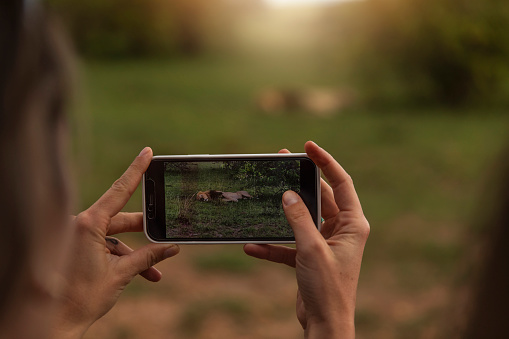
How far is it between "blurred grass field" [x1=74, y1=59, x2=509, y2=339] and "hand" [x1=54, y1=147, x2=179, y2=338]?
0.15 meters

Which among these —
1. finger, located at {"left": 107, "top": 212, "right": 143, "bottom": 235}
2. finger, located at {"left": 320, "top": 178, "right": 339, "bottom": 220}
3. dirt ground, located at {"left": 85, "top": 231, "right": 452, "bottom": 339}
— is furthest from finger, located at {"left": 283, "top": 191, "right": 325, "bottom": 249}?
dirt ground, located at {"left": 85, "top": 231, "right": 452, "bottom": 339}

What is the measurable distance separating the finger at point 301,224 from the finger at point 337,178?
0.43 feet

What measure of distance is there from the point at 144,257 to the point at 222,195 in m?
0.31

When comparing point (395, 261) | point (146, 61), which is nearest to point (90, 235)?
point (395, 261)

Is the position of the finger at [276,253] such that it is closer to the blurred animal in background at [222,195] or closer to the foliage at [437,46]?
the blurred animal in background at [222,195]

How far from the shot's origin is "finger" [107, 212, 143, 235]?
5.29ft

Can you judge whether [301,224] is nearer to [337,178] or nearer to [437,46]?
[337,178]

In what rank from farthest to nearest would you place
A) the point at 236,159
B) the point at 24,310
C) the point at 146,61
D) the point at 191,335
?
the point at 146,61 → the point at 191,335 → the point at 236,159 → the point at 24,310

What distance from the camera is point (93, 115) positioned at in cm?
977

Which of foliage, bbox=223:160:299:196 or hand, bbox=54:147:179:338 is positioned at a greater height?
foliage, bbox=223:160:299:196

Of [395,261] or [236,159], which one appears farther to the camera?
[395,261]

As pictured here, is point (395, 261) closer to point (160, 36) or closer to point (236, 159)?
point (236, 159)

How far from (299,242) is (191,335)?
8.30 feet

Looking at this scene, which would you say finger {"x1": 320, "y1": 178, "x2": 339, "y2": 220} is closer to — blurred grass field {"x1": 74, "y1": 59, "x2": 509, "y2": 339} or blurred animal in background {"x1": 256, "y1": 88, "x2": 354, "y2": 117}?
blurred grass field {"x1": 74, "y1": 59, "x2": 509, "y2": 339}
